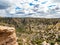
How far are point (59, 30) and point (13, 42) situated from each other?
174ft

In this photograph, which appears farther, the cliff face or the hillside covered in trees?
the hillside covered in trees

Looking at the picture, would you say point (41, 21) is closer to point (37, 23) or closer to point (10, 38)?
point (37, 23)

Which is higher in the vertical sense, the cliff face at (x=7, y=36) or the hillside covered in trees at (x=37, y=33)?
the cliff face at (x=7, y=36)

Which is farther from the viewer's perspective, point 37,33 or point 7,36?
point 37,33

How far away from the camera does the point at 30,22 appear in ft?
493

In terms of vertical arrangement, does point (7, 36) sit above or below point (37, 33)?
above

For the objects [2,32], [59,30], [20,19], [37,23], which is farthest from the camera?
[20,19]

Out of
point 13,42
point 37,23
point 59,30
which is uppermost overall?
point 13,42

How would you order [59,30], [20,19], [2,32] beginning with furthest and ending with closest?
[20,19], [59,30], [2,32]

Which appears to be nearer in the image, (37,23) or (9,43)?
(9,43)

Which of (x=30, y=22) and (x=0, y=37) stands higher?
(x=0, y=37)

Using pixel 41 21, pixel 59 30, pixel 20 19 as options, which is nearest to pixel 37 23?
pixel 41 21

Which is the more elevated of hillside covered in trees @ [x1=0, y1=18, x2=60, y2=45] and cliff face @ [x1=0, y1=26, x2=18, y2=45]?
cliff face @ [x1=0, y1=26, x2=18, y2=45]

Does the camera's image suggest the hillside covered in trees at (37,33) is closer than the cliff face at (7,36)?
No
